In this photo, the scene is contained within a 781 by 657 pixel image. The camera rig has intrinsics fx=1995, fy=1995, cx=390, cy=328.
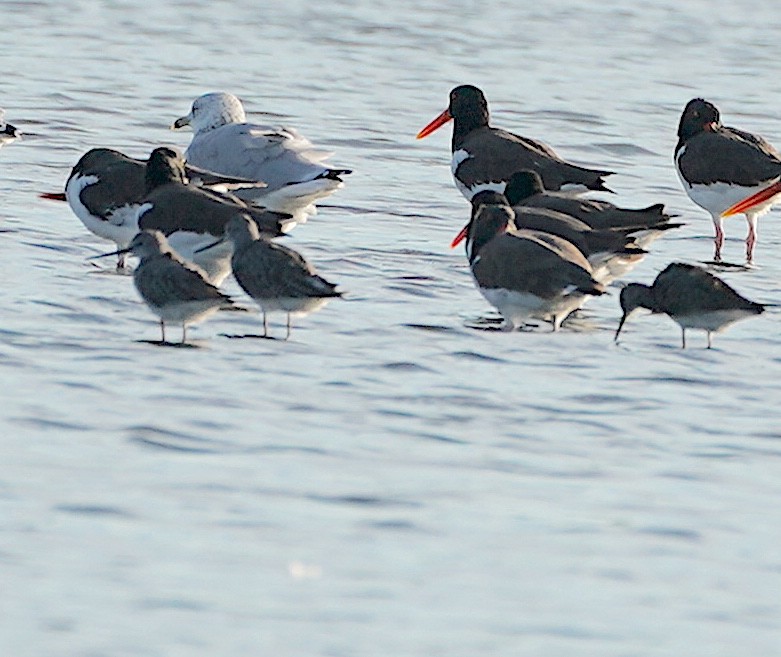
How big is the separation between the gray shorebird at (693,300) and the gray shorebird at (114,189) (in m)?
3.26

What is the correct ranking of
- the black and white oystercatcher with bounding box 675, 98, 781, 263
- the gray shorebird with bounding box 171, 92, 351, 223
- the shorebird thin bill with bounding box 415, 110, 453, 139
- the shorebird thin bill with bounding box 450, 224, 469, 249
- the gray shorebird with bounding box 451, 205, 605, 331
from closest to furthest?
the gray shorebird with bounding box 451, 205, 605, 331, the shorebird thin bill with bounding box 450, 224, 469, 249, the gray shorebird with bounding box 171, 92, 351, 223, the black and white oystercatcher with bounding box 675, 98, 781, 263, the shorebird thin bill with bounding box 415, 110, 453, 139

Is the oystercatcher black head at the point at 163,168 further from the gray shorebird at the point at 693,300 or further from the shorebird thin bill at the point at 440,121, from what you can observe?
the shorebird thin bill at the point at 440,121

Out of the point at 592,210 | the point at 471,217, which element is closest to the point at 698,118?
the point at 592,210

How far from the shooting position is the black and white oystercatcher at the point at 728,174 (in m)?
14.7

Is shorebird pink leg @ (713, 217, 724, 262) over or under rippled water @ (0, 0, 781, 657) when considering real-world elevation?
over

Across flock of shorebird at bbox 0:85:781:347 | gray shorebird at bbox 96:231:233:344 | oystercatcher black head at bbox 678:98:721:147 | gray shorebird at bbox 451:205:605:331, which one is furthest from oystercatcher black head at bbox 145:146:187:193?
oystercatcher black head at bbox 678:98:721:147

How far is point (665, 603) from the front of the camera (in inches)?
273

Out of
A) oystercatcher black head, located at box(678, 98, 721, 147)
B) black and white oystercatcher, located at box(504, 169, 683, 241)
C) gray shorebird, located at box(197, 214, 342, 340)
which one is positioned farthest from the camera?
oystercatcher black head, located at box(678, 98, 721, 147)

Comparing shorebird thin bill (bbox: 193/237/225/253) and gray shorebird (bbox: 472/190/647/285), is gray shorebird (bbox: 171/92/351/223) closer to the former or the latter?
shorebird thin bill (bbox: 193/237/225/253)

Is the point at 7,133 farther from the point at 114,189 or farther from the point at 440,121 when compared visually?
the point at 440,121

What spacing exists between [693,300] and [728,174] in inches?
162

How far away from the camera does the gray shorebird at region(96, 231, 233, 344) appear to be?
34.6ft

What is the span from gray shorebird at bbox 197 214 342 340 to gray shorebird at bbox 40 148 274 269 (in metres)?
1.94

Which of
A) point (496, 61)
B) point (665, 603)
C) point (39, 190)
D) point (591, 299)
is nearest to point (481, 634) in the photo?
point (665, 603)
